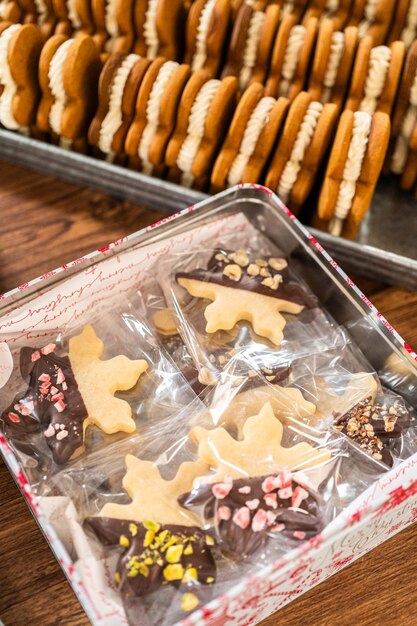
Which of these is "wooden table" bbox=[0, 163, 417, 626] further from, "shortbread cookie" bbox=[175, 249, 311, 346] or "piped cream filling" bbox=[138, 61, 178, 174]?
"piped cream filling" bbox=[138, 61, 178, 174]

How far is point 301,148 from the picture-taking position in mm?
986

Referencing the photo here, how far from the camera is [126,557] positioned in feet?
2.29

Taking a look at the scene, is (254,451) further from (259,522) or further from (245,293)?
(245,293)

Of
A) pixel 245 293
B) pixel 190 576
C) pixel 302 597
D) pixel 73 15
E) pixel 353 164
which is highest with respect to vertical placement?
pixel 73 15

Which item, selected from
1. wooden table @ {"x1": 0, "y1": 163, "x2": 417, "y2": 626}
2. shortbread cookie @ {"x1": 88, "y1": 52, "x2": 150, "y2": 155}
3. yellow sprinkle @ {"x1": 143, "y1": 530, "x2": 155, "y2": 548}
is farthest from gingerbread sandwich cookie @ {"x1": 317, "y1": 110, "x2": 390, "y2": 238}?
yellow sprinkle @ {"x1": 143, "y1": 530, "x2": 155, "y2": 548}

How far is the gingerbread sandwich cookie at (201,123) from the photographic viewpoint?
3.24 feet

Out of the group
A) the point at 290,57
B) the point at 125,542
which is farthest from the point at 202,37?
the point at 125,542

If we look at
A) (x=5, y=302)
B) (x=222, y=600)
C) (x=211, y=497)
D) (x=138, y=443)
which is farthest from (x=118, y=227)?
(x=222, y=600)

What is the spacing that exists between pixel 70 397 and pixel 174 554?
0.73ft

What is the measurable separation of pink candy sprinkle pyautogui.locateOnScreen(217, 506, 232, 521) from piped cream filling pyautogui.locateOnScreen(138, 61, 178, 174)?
0.58 meters

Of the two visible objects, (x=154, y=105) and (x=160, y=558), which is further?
(x=154, y=105)

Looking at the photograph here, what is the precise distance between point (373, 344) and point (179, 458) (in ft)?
0.99

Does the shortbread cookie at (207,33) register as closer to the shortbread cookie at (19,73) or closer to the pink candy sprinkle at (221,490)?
the shortbread cookie at (19,73)

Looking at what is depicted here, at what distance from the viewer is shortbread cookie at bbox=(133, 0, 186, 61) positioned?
106 centimetres
